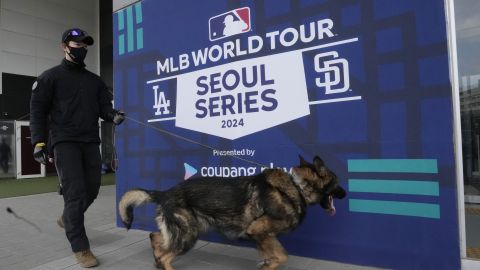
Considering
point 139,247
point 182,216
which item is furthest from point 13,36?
point 182,216

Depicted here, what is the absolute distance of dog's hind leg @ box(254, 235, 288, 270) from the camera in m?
3.58

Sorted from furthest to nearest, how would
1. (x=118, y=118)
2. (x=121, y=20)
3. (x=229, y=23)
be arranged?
(x=121, y=20) < (x=229, y=23) < (x=118, y=118)

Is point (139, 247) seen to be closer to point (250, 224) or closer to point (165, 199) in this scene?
point (165, 199)

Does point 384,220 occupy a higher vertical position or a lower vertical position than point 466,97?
lower

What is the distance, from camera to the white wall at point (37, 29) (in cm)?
1822

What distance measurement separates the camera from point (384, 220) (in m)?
3.93

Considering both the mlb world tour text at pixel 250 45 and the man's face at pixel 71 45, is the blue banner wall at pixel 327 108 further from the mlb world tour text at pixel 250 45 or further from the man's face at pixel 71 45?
the man's face at pixel 71 45

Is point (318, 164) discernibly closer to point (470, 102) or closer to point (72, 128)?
point (470, 102)

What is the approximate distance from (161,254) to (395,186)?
7.68ft

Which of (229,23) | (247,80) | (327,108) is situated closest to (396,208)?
(327,108)

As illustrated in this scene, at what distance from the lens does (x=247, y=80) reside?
4.74 meters

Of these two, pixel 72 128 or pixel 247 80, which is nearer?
pixel 72 128

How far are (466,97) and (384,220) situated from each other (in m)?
1.38

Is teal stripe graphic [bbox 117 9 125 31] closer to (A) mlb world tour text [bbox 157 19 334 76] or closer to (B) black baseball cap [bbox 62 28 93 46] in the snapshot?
(A) mlb world tour text [bbox 157 19 334 76]
